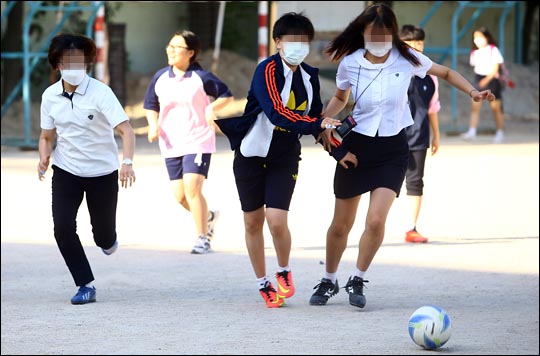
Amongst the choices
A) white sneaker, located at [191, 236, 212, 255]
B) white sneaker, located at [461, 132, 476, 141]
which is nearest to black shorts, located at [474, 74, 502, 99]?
white sneaker, located at [461, 132, 476, 141]

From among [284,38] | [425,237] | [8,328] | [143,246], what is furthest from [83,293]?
[425,237]

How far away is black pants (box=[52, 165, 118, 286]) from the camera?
767 cm

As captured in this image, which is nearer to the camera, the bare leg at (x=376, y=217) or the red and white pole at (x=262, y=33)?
the bare leg at (x=376, y=217)

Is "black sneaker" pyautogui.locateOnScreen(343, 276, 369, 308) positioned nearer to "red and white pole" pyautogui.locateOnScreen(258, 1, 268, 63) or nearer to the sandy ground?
the sandy ground

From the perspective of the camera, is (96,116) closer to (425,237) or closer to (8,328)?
(8,328)

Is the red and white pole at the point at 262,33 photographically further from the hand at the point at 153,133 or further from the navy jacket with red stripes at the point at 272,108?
the navy jacket with red stripes at the point at 272,108

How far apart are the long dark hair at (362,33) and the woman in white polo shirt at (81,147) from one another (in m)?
1.33

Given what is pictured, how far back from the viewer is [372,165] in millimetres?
7438

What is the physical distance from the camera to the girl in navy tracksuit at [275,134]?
7230mm

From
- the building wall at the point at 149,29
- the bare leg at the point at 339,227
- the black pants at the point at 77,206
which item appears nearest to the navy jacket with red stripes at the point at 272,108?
the bare leg at the point at 339,227

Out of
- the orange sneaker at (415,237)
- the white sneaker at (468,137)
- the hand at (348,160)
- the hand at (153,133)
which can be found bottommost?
the white sneaker at (468,137)

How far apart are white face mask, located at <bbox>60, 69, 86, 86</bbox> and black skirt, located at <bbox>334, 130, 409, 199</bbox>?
5.27 ft

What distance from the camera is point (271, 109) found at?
279 inches

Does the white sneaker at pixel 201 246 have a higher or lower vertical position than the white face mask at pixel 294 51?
lower
